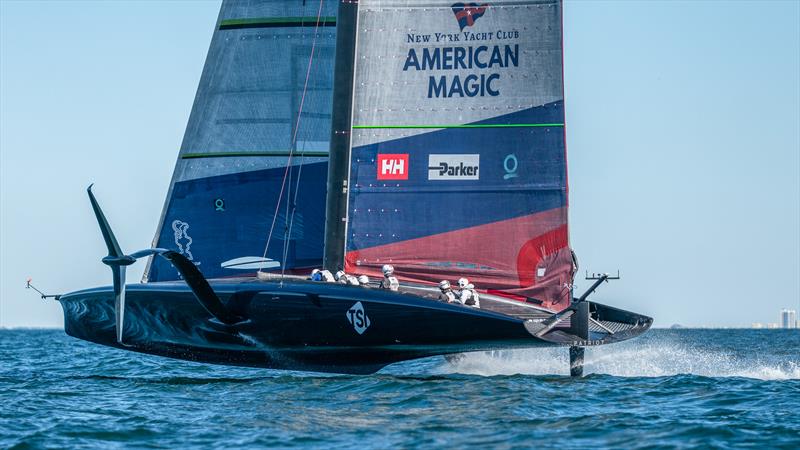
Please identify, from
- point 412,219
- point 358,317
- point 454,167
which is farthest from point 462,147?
point 358,317

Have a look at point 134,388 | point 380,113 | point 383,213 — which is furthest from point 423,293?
point 134,388

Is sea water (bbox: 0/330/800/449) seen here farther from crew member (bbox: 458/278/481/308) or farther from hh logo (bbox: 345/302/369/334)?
crew member (bbox: 458/278/481/308)

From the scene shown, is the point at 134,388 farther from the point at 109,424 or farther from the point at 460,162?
the point at 460,162

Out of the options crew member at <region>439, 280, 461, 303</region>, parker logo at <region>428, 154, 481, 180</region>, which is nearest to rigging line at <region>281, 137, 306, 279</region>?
parker logo at <region>428, 154, 481, 180</region>

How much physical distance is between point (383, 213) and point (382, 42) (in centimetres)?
211

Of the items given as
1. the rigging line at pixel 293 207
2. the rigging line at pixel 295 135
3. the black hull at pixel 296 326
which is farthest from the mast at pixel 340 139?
the black hull at pixel 296 326

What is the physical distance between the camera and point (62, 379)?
16.2 m

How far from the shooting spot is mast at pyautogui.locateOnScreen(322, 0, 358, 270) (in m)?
15.0

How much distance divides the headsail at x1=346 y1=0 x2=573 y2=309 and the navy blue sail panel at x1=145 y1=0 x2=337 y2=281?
4.74ft

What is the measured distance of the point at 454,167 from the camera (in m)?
14.7

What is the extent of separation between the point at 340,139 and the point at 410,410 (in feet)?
15.0

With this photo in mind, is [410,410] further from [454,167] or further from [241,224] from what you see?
[241,224]

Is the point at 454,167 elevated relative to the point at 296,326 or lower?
elevated

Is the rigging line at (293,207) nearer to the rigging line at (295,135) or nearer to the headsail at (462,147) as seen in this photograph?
the rigging line at (295,135)
